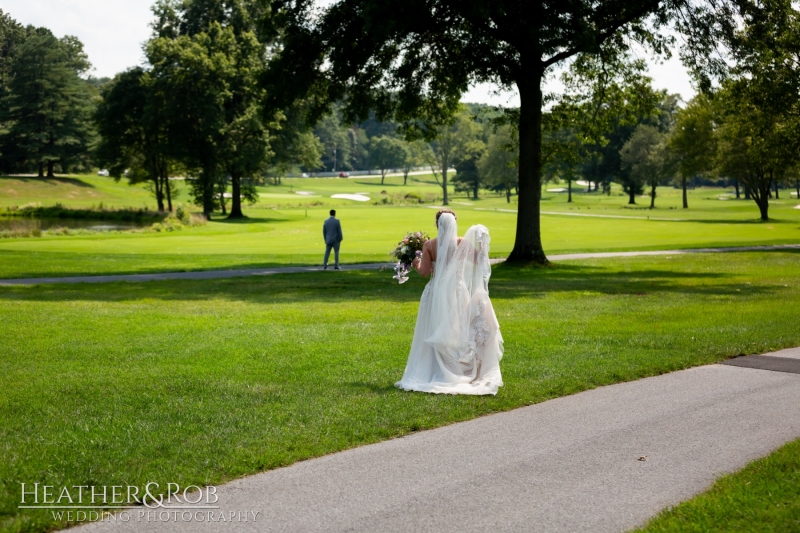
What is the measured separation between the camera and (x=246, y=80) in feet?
210

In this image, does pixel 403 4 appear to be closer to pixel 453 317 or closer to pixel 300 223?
pixel 453 317

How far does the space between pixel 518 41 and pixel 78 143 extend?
273 ft

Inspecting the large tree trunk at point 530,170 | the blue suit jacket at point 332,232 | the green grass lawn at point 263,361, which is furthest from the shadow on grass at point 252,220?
the green grass lawn at point 263,361

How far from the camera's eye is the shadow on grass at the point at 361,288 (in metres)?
19.6

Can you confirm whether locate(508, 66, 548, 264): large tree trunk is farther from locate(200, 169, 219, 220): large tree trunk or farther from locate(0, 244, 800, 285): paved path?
locate(200, 169, 219, 220): large tree trunk

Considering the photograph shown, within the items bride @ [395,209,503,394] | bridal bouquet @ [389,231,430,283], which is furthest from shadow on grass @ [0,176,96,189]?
bride @ [395,209,503,394]

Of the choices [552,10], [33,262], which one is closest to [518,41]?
[552,10]

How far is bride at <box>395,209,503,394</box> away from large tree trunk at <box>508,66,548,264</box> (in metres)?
18.7

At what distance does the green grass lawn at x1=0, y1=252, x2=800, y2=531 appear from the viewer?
269 inches

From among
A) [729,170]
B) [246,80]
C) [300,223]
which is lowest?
[300,223]

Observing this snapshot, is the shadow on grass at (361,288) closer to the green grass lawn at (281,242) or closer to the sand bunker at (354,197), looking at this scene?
the green grass lawn at (281,242)

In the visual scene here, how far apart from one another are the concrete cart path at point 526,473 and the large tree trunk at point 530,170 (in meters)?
19.5

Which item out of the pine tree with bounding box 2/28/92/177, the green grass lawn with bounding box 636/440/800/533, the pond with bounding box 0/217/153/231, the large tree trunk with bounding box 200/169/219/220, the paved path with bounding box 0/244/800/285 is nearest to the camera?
the green grass lawn with bounding box 636/440/800/533

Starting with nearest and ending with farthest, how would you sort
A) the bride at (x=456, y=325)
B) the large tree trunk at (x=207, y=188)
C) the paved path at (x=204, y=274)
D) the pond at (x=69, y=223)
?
the bride at (x=456, y=325) < the paved path at (x=204, y=274) < the pond at (x=69, y=223) < the large tree trunk at (x=207, y=188)
